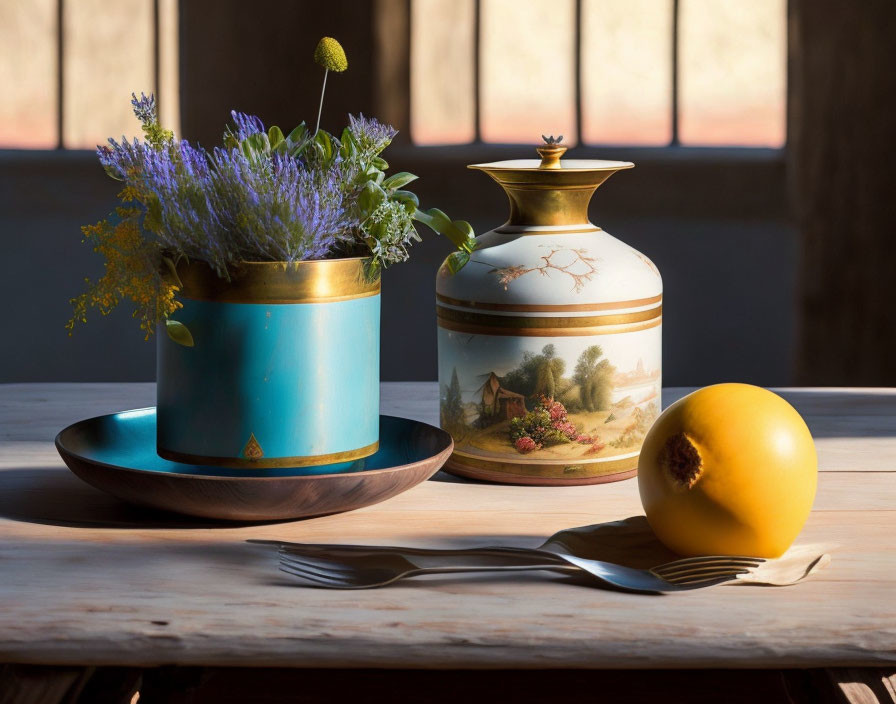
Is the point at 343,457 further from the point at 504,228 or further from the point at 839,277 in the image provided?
the point at 839,277

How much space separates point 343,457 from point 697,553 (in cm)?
29

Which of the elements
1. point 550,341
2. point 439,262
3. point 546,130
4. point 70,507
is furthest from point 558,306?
point 546,130

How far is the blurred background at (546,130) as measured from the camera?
356 cm

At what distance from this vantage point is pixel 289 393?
891mm

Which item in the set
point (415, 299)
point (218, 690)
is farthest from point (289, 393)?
point (415, 299)

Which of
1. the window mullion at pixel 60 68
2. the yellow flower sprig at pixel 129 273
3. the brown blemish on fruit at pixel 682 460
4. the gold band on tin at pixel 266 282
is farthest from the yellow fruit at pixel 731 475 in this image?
the window mullion at pixel 60 68

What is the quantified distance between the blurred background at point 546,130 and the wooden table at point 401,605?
8.92ft

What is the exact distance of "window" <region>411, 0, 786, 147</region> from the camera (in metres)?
3.62

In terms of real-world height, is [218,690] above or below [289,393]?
below

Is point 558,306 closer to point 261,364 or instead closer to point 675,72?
point 261,364

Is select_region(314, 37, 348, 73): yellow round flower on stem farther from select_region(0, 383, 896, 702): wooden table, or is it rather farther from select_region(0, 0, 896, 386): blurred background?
select_region(0, 0, 896, 386): blurred background

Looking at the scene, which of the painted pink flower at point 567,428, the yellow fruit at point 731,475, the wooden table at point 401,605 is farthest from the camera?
the painted pink flower at point 567,428

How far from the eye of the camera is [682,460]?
30.9 inches

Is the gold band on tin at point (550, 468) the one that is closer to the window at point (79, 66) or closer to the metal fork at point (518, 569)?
the metal fork at point (518, 569)
